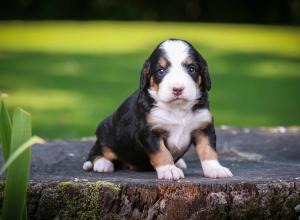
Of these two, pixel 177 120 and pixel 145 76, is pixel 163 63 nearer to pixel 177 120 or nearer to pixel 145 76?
pixel 145 76

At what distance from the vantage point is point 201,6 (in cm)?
3553

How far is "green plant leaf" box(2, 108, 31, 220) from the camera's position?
405cm

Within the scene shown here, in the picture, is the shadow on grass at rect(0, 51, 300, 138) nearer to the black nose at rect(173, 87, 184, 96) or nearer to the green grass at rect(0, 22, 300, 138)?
the green grass at rect(0, 22, 300, 138)

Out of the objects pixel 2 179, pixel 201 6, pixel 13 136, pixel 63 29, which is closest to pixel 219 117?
pixel 2 179

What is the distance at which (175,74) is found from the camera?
16.5ft

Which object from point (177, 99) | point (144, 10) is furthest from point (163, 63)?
point (144, 10)

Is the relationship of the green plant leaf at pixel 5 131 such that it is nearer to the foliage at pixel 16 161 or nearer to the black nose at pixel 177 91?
the foliage at pixel 16 161

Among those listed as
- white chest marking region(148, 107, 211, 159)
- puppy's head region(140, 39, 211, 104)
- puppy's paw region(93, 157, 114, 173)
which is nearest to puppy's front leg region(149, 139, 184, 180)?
white chest marking region(148, 107, 211, 159)

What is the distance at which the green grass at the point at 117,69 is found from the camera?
12.8 meters

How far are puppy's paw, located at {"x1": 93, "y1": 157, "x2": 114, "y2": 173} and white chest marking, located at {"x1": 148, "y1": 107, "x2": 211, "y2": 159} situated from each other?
2.17 ft

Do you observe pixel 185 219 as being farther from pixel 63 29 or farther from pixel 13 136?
pixel 63 29

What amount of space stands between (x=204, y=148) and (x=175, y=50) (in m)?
0.71

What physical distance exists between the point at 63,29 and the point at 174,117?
82.1ft

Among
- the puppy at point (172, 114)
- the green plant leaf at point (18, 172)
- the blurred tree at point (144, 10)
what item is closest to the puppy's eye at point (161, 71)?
the puppy at point (172, 114)
